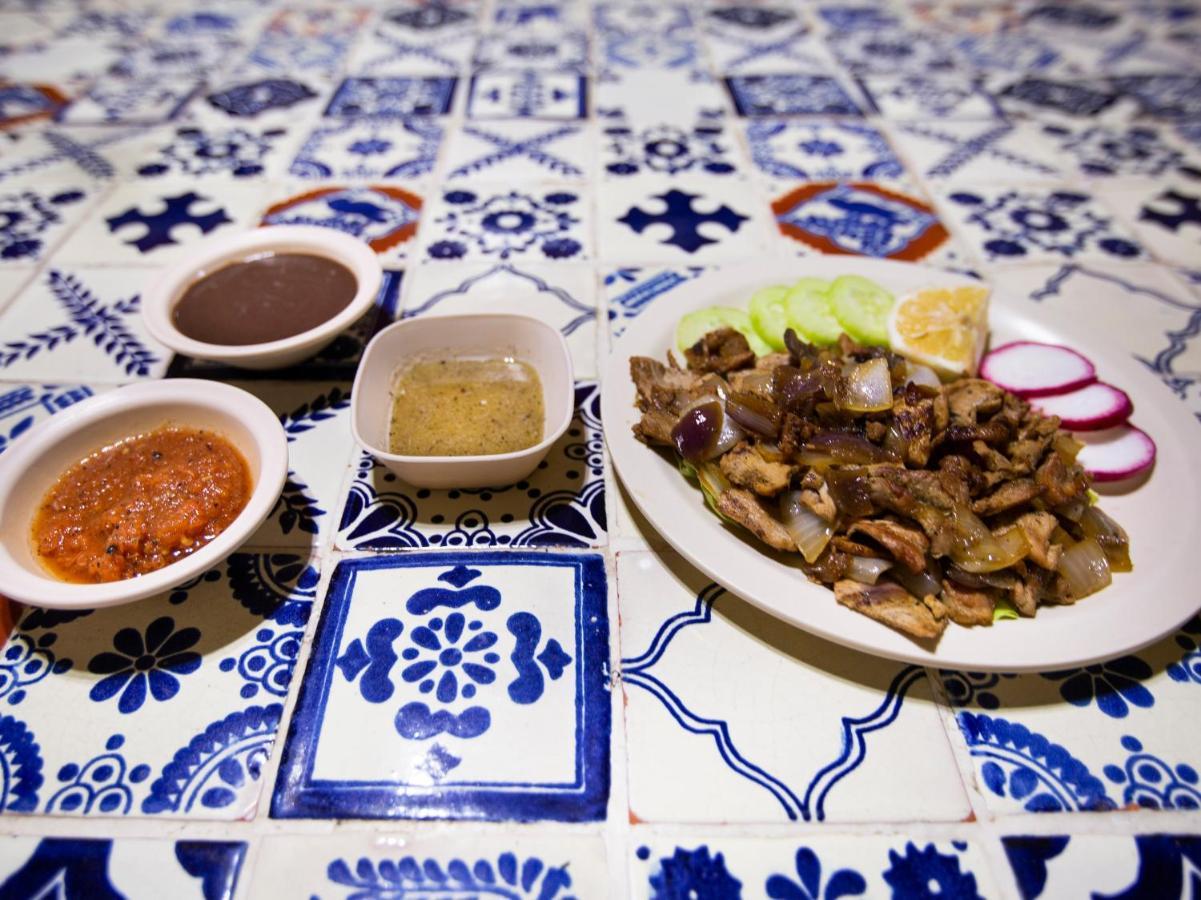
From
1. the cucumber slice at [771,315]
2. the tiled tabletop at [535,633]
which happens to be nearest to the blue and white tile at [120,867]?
the tiled tabletop at [535,633]

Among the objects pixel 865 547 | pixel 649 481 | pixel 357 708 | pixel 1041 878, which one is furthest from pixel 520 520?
pixel 1041 878

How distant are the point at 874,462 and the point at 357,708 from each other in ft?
4.12

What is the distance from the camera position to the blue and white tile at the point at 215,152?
3.36 m

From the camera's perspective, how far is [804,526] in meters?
1.64

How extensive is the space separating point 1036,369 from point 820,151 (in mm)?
1934

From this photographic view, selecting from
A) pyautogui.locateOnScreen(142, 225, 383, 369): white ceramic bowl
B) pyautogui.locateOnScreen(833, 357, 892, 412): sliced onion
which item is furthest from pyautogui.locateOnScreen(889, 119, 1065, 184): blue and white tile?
pyautogui.locateOnScreen(142, 225, 383, 369): white ceramic bowl

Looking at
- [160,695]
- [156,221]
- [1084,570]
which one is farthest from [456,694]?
[156,221]

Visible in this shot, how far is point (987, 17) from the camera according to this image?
531 centimetres

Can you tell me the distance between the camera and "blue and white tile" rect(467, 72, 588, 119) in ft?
12.7

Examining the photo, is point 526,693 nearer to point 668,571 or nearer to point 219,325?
point 668,571

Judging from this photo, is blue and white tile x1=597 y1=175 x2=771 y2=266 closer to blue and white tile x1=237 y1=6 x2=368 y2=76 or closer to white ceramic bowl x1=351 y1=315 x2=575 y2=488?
white ceramic bowl x1=351 y1=315 x2=575 y2=488

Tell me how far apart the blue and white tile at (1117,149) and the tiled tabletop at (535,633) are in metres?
0.02

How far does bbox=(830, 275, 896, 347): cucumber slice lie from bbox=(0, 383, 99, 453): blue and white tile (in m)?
2.30

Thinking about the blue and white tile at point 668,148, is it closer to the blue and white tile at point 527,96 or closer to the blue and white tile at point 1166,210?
the blue and white tile at point 527,96
